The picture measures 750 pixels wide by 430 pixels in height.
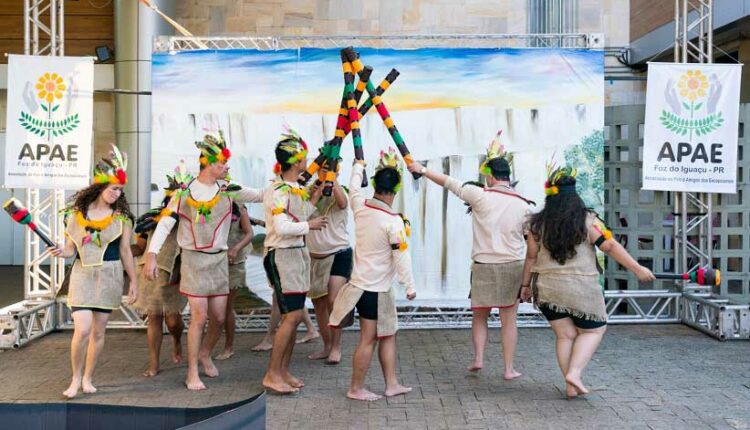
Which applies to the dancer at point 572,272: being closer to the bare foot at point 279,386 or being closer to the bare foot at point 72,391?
the bare foot at point 279,386

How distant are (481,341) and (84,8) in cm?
1061

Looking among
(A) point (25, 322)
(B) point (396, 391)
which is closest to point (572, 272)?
(B) point (396, 391)

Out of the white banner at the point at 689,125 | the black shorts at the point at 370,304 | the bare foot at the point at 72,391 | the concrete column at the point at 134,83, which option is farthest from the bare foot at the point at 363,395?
the concrete column at the point at 134,83

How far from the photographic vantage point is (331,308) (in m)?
7.09

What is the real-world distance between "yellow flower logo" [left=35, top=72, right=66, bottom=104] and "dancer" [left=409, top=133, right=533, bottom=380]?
3829 millimetres

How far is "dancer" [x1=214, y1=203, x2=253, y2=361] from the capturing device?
7074 millimetres

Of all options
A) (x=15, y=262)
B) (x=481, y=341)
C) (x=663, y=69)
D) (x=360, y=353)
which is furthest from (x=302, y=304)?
(x=15, y=262)

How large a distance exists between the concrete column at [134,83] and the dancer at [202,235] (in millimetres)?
7537

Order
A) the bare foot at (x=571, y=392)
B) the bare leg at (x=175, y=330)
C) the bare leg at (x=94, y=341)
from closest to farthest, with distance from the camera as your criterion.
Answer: the bare foot at (x=571, y=392)
the bare leg at (x=94, y=341)
the bare leg at (x=175, y=330)

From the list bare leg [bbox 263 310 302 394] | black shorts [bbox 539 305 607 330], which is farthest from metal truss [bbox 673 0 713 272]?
bare leg [bbox 263 310 302 394]

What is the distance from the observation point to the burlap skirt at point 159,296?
6.71 m

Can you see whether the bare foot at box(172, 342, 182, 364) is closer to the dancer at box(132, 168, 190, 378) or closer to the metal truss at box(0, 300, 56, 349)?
the dancer at box(132, 168, 190, 378)

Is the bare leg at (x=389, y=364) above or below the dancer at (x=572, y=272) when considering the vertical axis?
below

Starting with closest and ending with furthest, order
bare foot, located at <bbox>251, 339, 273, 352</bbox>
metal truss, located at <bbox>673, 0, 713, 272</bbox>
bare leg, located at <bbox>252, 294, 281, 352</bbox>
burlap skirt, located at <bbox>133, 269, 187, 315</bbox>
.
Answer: burlap skirt, located at <bbox>133, 269, 187, 315</bbox>
bare leg, located at <bbox>252, 294, 281, 352</bbox>
bare foot, located at <bbox>251, 339, 273, 352</bbox>
metal truss, located at <bbox>673, 0, 713, 272</bbox>
